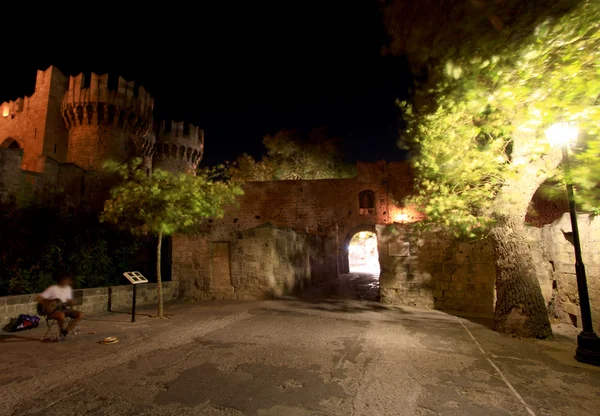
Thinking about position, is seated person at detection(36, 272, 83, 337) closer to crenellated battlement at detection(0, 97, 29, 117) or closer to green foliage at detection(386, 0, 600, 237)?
green foliage at detection(386, 0, 600, 237)

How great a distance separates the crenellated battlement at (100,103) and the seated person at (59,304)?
22.8m

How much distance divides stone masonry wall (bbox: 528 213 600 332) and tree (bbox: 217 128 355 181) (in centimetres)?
2354

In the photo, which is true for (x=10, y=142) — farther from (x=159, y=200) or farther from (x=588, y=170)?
(x=588, y=170)

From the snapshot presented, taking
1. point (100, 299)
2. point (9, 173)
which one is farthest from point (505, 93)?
point (9, 173)

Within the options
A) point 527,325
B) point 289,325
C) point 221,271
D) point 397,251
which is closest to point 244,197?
point 221,271

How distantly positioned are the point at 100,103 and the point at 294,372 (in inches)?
1047

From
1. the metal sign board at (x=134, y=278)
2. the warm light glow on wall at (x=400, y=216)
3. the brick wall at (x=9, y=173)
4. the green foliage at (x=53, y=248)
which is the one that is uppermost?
the brick wall at (x=9, y=173)

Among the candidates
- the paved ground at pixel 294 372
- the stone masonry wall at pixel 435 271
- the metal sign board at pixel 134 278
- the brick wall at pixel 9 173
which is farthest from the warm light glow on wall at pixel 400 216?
the brick wall at pixel 9 173

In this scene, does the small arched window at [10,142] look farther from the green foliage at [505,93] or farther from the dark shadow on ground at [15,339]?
the green foliage at [505,93]

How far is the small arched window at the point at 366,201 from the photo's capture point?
2323 cm

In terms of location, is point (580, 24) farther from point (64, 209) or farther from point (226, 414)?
point (64, 209)

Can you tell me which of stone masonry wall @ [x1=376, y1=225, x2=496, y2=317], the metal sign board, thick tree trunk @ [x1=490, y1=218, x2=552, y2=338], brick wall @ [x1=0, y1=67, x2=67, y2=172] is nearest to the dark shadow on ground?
the metal sign board

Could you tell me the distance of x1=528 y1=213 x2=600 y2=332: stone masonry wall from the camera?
18.8 feet

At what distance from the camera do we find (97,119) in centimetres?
2348
